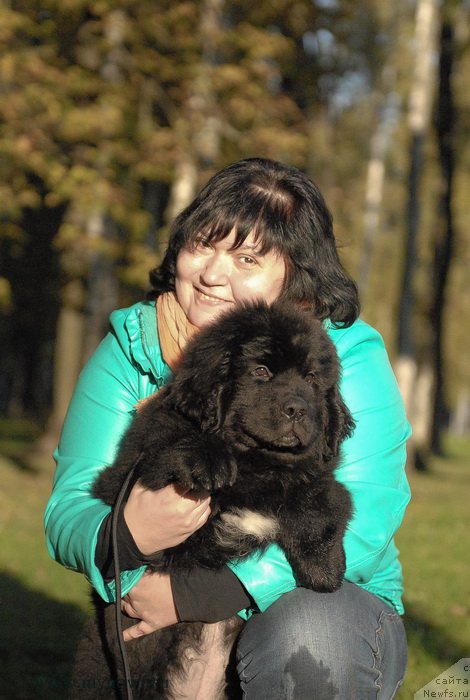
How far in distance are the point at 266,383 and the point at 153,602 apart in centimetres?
81

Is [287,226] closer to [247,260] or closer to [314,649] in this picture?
[247,260]

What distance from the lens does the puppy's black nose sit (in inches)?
112

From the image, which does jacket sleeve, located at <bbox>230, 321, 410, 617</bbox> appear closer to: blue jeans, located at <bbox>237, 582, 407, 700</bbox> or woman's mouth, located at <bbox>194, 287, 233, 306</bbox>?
blue jeans, located at <bbox>237, 582, 407, 700</bbox>

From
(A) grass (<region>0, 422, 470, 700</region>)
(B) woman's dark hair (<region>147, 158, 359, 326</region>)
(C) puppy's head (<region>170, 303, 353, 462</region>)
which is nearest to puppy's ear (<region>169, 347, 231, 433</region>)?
(C) puppy's head (<region>170, 303, 353, 462</region>)

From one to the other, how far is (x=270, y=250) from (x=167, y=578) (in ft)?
4.22

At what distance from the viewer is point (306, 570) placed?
279cm

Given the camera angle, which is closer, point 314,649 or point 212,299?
point 314,649

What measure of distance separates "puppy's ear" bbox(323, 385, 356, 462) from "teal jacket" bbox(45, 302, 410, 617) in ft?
0.17

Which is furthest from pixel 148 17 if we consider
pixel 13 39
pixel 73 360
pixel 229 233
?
pixel 229 233

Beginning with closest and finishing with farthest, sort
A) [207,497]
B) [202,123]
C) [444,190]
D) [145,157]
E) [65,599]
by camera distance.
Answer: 1. [207,497]
2. [65,599]
3. [202,123]
4. [145,157]
5. [444,190]

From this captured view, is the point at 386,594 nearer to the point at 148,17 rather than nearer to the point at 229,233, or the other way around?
the point at 229,233

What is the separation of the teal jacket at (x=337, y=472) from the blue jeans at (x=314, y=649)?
9 cm

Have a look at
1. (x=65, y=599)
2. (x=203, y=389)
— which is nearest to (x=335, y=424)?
(x=203, y=389)

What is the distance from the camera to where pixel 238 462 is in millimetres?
2918
